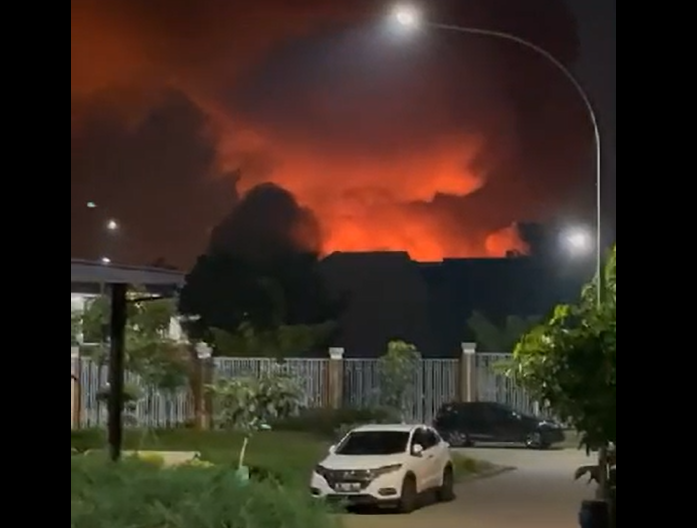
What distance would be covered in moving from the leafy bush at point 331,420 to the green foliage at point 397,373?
0.02 m

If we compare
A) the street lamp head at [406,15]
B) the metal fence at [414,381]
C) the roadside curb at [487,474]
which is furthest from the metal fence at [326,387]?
the street lamp head at [406,15]

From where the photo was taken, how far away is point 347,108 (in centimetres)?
182

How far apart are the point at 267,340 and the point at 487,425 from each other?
413 millimetres

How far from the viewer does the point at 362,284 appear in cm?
181

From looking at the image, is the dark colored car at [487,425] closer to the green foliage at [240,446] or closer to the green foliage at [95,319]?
the green foliage at [240,446]

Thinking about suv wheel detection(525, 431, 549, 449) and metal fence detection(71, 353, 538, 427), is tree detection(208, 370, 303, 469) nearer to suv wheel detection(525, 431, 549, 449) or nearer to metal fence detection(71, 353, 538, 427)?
metal fence detection(71, 353, 538, 427)

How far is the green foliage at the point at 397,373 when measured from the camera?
177 centimetres

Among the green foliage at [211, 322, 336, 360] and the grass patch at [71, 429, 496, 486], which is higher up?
the green foliage at [211, 322, 336, 360]

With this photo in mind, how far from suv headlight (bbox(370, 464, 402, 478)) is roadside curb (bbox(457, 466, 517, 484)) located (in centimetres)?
11

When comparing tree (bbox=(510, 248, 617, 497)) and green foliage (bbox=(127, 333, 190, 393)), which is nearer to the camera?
tree (bbox=(510, 248, 617, 497))

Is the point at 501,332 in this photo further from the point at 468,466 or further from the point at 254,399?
the point at 254,399

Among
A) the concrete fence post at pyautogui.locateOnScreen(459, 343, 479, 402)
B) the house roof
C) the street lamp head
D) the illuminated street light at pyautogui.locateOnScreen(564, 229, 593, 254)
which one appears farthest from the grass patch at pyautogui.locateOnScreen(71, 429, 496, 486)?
the street lamp head

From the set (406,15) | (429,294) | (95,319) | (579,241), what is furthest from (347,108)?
(95,319)

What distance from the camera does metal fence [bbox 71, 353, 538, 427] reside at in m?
1.78
